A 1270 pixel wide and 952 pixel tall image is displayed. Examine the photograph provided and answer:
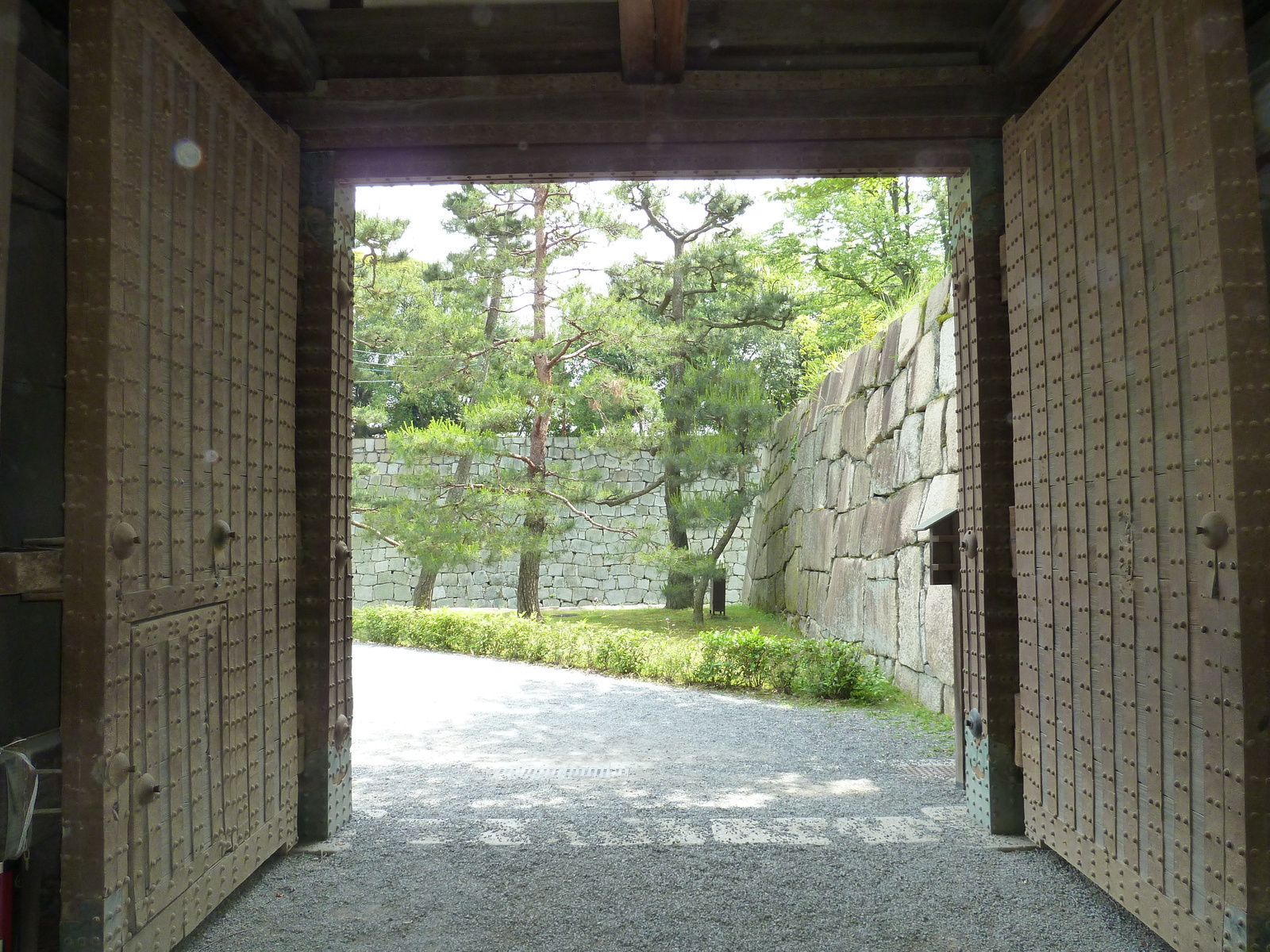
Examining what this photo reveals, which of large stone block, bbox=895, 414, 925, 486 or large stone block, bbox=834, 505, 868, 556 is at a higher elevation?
large stone block, bbox=895, 414, 925, 486

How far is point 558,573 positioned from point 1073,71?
10991mm

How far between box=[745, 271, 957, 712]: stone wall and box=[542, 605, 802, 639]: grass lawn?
1.03 ft

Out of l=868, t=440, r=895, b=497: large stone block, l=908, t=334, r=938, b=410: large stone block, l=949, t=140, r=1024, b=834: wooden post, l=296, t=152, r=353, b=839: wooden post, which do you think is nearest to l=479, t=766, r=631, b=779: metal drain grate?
l=296, t=152, r=353, b=839: wooden post

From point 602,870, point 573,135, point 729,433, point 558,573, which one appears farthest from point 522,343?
point 602,870

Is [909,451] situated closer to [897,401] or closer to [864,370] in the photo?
[897,401]

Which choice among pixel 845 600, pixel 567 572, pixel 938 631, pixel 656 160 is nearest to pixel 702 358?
pixel 845 600

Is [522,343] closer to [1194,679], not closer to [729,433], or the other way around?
[729,433]

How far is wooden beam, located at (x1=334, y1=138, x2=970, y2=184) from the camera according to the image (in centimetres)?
323

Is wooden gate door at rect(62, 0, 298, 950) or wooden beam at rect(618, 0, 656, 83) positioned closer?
wooden gate door at rect(62, 0, 298, 950)

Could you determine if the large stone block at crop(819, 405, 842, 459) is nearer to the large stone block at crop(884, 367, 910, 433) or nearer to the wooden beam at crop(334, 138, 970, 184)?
the large stone block at crop(884, 367, 910, 433)

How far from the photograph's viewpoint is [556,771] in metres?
4.32

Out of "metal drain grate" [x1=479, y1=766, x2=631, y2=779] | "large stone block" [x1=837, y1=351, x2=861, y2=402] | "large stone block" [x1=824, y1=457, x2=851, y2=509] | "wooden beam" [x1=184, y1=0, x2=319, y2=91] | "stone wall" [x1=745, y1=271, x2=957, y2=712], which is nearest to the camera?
"wooden beam" [x1=184, y1=0, x2=319, y2=91]

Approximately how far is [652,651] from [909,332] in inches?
130

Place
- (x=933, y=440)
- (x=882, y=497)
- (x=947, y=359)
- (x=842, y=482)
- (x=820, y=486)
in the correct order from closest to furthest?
1. (x=947, y=359)
2. (x=933, y=440)
3. (x=882, y=497)
4. (x=842, y=482)
5. (x=820, y=486)
